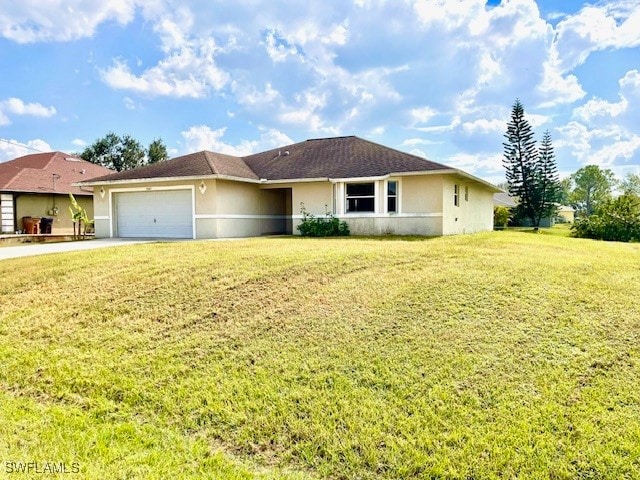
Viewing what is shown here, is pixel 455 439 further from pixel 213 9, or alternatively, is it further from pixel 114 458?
pixel 213 9

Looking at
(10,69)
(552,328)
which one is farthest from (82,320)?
(10,69)

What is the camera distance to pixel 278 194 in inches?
843

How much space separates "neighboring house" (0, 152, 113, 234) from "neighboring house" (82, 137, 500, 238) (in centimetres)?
523

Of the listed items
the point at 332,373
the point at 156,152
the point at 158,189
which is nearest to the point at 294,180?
the point at 158,189

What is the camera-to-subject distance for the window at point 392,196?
17.1 meters

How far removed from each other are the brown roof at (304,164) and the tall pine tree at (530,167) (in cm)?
2140

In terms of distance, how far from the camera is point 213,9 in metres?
13.2

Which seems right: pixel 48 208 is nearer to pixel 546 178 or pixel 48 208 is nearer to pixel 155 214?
pixel 155 214

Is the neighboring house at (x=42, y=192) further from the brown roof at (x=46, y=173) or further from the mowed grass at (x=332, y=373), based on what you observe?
the mowed grass at (x=332, y=373)

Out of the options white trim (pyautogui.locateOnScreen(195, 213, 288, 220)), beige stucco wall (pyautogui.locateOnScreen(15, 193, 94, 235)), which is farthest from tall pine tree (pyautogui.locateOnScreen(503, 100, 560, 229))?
beige stucco wall (pyautogui.locateOnScreen(15, 193, 94, 235))

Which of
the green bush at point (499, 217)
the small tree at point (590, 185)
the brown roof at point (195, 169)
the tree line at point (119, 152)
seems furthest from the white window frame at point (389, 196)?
the small tree at point (590, 185)

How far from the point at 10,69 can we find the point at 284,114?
1495cm

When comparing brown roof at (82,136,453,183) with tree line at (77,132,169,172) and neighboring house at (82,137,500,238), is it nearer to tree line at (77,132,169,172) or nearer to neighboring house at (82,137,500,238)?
neighboring house at (82,137,500,238)

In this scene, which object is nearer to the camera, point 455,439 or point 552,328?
point 455,439
